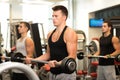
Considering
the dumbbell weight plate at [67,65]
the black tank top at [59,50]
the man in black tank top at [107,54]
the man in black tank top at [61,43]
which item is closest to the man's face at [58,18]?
the man in black tank top at [61,43]

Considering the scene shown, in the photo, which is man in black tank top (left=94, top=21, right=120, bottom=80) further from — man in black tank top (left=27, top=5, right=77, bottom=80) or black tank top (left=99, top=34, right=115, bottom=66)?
man in black tank top (left=27, top=5, right=77, bottom=80)

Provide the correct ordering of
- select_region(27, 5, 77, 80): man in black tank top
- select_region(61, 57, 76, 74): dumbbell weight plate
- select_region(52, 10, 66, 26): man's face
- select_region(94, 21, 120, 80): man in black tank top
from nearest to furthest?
select_region(61, 57, 76, 74): dumbbell weight plate < select_region(27, 5, 77, 80): man in black tank top < select_region(52, 10, 66, 26): man's face < select_region(94, 21, 120, 80): man in black tank top

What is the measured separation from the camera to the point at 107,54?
3.87m

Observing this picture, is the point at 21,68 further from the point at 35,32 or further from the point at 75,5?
the point at 75,5

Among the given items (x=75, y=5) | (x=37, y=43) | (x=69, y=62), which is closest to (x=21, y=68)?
(x=69, y=62)

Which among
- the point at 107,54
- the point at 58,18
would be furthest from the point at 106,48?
the point at 58,18

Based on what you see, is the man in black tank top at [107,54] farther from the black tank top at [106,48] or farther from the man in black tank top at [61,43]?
the man in black tank top at [61,43]

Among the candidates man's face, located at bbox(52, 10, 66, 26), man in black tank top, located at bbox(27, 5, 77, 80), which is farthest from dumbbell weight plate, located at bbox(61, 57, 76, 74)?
man's face, located at bbox(52, 10, 66, 26)

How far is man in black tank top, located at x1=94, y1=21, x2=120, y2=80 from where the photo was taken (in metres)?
3.76

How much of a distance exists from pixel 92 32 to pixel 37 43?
2918 millimetres

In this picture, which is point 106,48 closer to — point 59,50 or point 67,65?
point 59,50

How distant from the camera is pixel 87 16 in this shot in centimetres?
893

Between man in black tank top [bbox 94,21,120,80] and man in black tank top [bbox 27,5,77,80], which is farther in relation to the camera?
man in black tank top [bbox 94,21,120,80]

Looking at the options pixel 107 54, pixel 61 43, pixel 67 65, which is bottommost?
pixel 107 54
